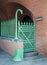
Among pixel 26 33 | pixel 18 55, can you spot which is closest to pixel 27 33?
pixel 26 33

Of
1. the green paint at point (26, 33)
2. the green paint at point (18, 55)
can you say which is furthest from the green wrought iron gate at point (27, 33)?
the green paint at point (18, 55)

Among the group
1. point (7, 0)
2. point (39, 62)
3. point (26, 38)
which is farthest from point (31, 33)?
point (7, 0)

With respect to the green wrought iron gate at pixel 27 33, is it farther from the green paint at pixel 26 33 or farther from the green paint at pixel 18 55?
the green paint at pixel 18 55

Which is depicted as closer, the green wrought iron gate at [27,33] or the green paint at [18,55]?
the green paint at [18,55]

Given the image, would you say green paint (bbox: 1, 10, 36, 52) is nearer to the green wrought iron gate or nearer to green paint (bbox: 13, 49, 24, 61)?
the green wrought iron gate

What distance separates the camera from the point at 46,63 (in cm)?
679

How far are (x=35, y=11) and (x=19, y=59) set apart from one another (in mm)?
2582

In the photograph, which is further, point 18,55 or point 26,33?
point 26,33

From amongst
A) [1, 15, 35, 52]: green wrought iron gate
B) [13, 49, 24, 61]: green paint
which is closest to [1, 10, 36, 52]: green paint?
[1, 15, 35, 52]: green wrought iron gate

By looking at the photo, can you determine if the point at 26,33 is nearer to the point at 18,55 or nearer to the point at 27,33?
the point at 27,33

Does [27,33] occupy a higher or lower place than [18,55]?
higher

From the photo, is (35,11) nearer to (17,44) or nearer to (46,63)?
(17,44)

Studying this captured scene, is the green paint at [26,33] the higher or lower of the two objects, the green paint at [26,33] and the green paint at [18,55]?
the higher

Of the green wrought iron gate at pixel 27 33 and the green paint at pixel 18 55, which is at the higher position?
the green wrought iron gate at pixel 27 33
